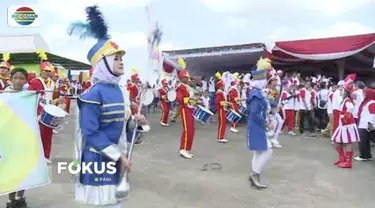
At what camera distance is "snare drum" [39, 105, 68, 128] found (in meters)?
6.14

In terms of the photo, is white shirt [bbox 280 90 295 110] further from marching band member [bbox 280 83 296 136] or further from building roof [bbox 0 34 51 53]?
building roof [bbox 0 34 51 53]

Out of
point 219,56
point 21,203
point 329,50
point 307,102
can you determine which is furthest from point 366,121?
point 219,56

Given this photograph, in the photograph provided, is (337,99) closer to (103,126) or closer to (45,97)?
(45,97)

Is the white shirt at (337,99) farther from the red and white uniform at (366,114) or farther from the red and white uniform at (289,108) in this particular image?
the red and white uniform at (289,108)

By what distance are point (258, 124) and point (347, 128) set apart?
2.48 metres

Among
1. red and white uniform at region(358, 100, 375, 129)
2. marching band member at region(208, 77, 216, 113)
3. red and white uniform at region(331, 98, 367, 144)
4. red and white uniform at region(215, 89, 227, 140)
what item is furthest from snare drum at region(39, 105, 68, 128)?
marching band member at region(208, 77, 216, 113)

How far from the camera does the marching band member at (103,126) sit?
127 inches

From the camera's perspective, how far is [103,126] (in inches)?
131

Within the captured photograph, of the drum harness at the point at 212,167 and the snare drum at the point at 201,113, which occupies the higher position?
the snare drum at the point at 201,113

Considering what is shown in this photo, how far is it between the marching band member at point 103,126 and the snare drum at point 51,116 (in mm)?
2906

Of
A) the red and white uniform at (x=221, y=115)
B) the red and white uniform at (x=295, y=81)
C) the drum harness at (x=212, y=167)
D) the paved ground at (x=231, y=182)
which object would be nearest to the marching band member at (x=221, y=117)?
the red and white uniform at (x=221, y=115)

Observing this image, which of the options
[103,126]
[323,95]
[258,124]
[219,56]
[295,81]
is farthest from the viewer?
[219,56]

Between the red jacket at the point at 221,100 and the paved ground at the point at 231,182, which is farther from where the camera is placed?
the red jacket at the point at 221,100

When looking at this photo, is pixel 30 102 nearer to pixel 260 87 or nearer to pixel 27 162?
pixel 27 162
